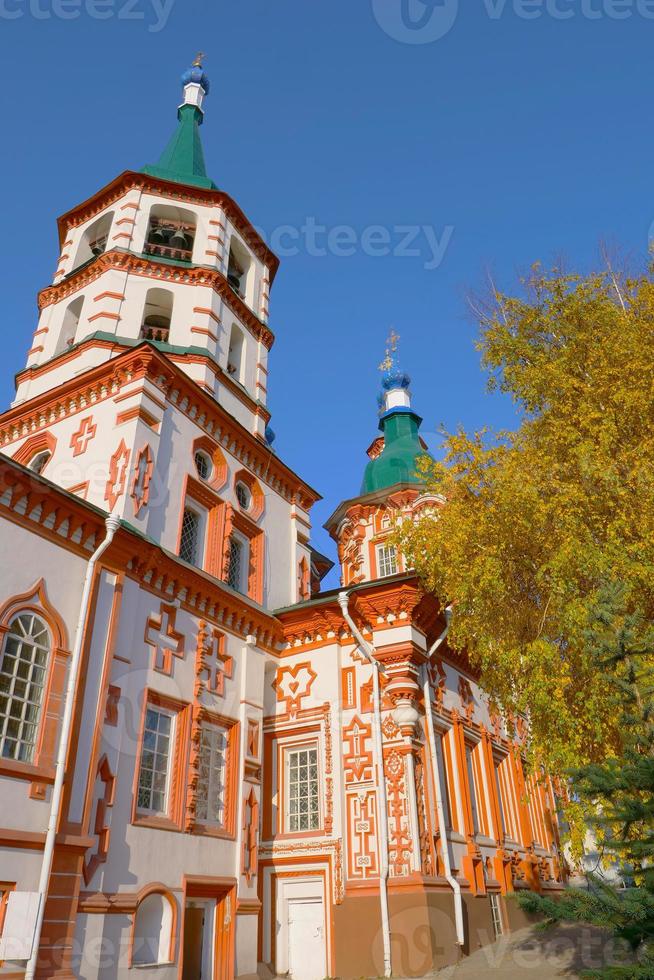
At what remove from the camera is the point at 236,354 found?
19.8 m

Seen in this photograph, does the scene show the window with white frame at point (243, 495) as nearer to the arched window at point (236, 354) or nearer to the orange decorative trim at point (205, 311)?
the arched window at point (236, 354)

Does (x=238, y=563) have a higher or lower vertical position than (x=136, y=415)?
lower

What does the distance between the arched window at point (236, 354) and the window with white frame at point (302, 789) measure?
31.5 ft

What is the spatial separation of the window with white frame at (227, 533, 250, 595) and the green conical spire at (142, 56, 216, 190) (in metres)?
10.5

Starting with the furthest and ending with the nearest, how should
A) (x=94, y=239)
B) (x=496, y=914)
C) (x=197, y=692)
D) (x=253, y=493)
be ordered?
(x=94, y=239)
(x=253, y=493)
(x=496, y=914)
(x=197, y=692)

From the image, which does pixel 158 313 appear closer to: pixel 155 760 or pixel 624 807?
pixel 155 760

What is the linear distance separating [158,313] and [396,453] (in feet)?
36.3

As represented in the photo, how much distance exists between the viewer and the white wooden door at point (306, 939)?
13065mm

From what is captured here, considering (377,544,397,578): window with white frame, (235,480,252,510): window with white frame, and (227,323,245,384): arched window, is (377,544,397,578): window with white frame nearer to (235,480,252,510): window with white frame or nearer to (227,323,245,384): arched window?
(235,480,252,510): window with white frame

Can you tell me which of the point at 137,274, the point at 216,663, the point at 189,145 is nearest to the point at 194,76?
the point at 189,145

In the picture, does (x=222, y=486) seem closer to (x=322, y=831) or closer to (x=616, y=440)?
(x=322, y=831)

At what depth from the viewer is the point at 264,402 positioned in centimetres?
1972

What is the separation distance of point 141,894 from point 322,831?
406 cm

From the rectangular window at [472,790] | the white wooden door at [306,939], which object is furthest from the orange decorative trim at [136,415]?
the rectangular window at [472,790]
